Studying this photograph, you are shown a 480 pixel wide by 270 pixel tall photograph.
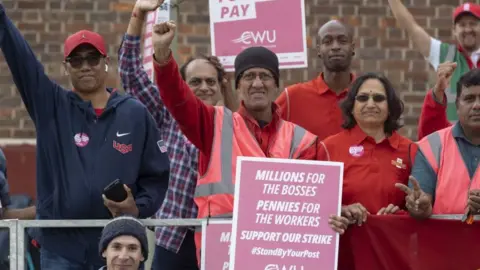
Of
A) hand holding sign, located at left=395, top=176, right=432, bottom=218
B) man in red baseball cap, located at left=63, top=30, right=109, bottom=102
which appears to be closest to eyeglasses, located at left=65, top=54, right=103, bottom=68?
man in red baseball cap, located at left=63, top=30, right=109, bottom=102

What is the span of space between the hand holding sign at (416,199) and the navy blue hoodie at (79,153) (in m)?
1.54

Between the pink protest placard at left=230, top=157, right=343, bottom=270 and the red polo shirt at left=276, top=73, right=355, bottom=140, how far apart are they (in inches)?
51.2

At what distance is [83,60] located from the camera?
9133 millimetres

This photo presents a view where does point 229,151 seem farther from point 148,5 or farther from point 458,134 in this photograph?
point 458,134

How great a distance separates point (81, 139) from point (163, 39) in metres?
0.82

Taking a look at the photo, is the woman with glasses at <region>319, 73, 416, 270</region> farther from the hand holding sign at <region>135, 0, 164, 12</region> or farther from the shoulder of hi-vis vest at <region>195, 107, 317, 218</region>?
the hand holding sign at <region>135, 0, 164, 12</region>

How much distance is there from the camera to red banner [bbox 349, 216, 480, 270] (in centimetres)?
870

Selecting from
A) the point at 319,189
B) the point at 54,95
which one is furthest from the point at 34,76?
the point at 319,189

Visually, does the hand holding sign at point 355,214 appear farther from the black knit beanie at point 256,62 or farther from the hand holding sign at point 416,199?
the black knit beanie at point 256,62

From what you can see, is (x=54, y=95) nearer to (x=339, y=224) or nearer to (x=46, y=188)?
(x=46, y=188)

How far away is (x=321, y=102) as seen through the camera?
10086mm

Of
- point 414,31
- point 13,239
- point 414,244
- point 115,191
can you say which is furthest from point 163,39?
point 414,31

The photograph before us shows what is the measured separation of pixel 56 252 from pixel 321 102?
2271 millimetres

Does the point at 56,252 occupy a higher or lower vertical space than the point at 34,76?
lower
